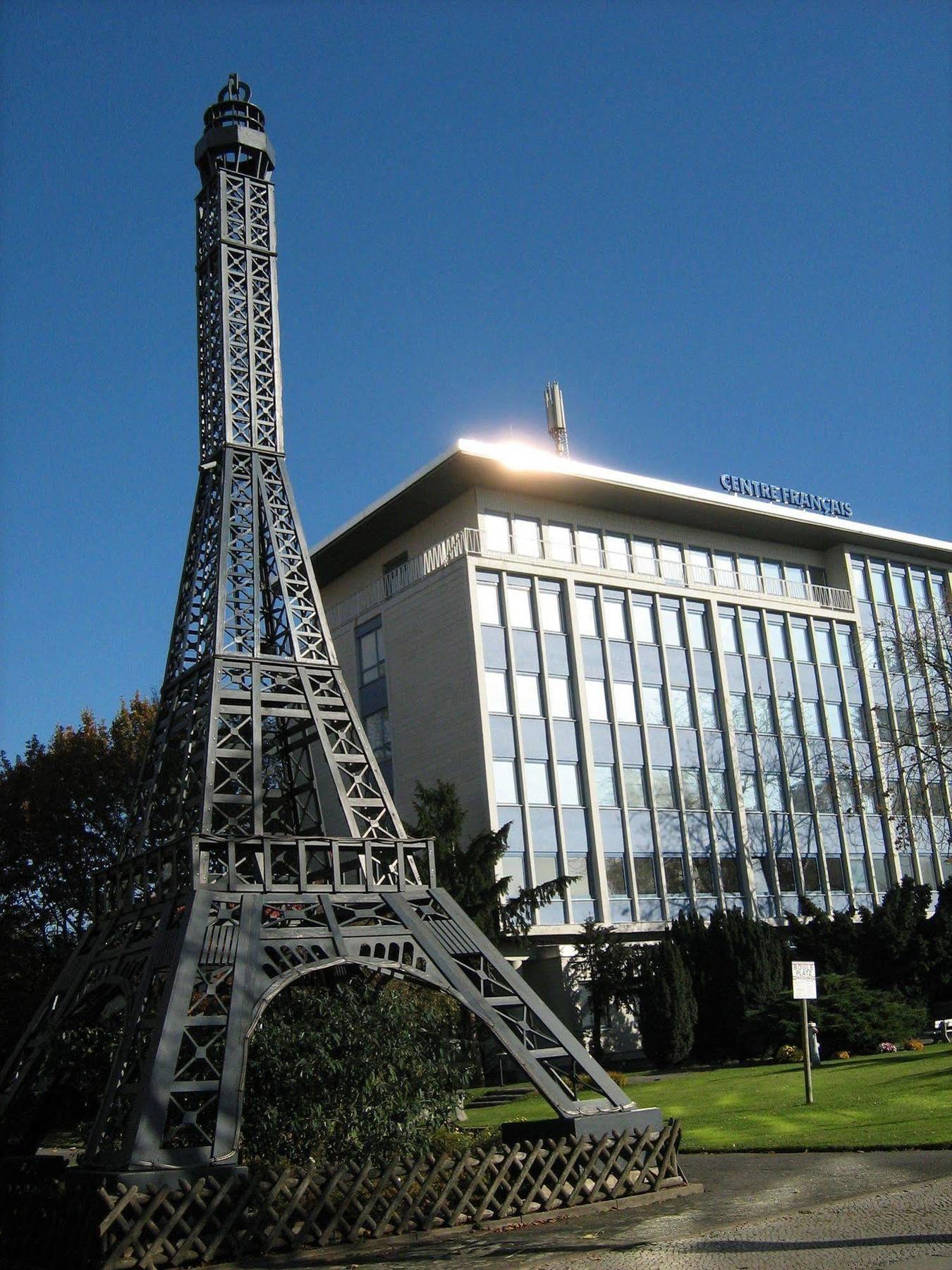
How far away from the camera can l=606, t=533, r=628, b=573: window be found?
48.9 meters

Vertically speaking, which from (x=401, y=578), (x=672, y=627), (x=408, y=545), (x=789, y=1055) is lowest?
(x=789, y=1055)

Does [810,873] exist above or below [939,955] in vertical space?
above

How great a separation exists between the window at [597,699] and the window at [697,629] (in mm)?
5170

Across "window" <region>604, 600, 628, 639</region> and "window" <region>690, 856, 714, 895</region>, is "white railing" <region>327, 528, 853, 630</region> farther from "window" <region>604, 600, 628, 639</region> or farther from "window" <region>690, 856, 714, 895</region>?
"window" <region>690, 856, 714, 895</region>

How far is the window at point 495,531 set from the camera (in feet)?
152

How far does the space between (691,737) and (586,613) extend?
20.8ft

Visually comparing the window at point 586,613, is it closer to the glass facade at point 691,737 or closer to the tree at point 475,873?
the glass facade at point 691,737

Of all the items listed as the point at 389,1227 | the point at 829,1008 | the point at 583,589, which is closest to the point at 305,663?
the point at 389,1227

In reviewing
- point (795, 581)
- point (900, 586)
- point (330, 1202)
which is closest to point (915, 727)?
point (795, 581)

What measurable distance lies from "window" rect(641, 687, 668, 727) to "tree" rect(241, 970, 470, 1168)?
31206mm

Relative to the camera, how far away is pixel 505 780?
42.4 metres

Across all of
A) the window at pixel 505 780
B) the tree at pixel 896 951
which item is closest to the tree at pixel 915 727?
the tree at pixel 896 951

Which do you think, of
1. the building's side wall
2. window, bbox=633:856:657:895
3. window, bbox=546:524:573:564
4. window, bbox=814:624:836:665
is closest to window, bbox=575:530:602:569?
window, bbox=546:524:573:564

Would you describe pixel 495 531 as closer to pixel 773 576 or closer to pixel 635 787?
pixel 635 787
